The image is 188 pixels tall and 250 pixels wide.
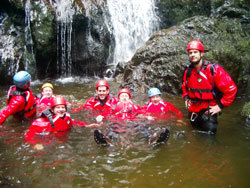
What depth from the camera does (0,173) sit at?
10.8ft

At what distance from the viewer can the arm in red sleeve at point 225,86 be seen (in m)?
4.10

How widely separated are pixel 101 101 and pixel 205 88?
3.08 m

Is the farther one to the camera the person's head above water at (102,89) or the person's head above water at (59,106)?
the person's head above water at (102,89)

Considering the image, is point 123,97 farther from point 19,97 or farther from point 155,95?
point 19,97

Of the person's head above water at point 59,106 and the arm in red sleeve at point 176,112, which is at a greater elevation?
the person's head above water at point 59,106

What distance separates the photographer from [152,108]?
6.10 m

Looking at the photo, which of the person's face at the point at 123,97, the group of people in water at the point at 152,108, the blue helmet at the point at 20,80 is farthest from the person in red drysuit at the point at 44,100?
the person's face at the point at 123,97

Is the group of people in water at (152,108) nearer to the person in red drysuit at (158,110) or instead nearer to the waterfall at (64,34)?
the person in red drysuit at (158,110)

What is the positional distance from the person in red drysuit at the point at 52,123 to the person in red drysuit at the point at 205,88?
2.77 metres

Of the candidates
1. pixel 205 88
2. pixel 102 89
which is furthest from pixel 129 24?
pixel 205 88

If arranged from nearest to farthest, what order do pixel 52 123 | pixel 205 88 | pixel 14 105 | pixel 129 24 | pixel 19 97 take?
pixel 205 88 → pixel 52 123 → pixel 14 105 → pixel 19 97 → pixel 129 24

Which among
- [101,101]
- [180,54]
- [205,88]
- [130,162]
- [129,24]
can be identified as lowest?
[130,162]

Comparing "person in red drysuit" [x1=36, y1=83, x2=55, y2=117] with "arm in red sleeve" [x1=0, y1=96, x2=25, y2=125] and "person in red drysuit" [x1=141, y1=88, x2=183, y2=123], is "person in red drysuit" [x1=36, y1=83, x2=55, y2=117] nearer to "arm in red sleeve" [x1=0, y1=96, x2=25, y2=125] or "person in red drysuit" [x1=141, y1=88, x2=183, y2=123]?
"arm in red sleeve" [x1=0, y1=96, x2=25, y2=125]

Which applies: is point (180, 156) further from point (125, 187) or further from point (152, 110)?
point (152, 110)
